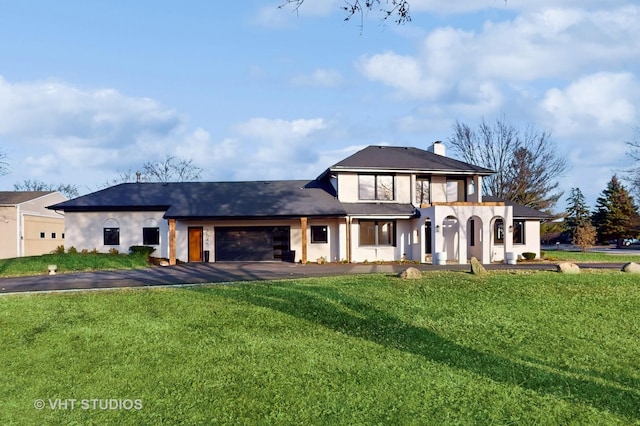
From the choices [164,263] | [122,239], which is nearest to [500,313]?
[164,263]

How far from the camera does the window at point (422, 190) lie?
2899 cm

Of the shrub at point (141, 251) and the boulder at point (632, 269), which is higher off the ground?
the shrub at point (141, 251)

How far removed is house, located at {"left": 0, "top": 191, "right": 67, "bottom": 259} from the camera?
35.8m

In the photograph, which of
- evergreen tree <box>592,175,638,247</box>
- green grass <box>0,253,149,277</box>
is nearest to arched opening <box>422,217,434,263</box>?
green grass <box>0,253,149,277</box>

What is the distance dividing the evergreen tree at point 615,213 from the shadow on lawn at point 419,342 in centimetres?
5131

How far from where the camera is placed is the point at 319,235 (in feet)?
92.1

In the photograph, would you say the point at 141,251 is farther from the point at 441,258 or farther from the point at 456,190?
the point at 456,190

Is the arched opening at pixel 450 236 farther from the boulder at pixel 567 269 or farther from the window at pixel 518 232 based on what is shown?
the boulder at pixel 567 269

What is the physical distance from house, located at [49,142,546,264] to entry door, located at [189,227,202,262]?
0.19 feet

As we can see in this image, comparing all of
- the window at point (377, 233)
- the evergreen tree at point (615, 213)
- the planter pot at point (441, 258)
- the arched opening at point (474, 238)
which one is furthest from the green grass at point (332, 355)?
the evergreen tree at point (615, 213)

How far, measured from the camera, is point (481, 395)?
6.55 metres

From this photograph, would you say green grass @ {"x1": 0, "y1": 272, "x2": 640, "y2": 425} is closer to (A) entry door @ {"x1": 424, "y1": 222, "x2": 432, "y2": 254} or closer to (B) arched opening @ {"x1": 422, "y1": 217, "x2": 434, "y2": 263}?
(B) arched opening @ {"x1": 422, "y1": 217, "x2": 434, "y2": 263}

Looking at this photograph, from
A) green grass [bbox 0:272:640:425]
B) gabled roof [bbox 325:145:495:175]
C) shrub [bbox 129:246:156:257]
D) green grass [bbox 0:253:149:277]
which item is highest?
gabled roof [bbox 325:145:495:175]

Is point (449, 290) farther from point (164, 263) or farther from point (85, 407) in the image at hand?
point (164, 263)
